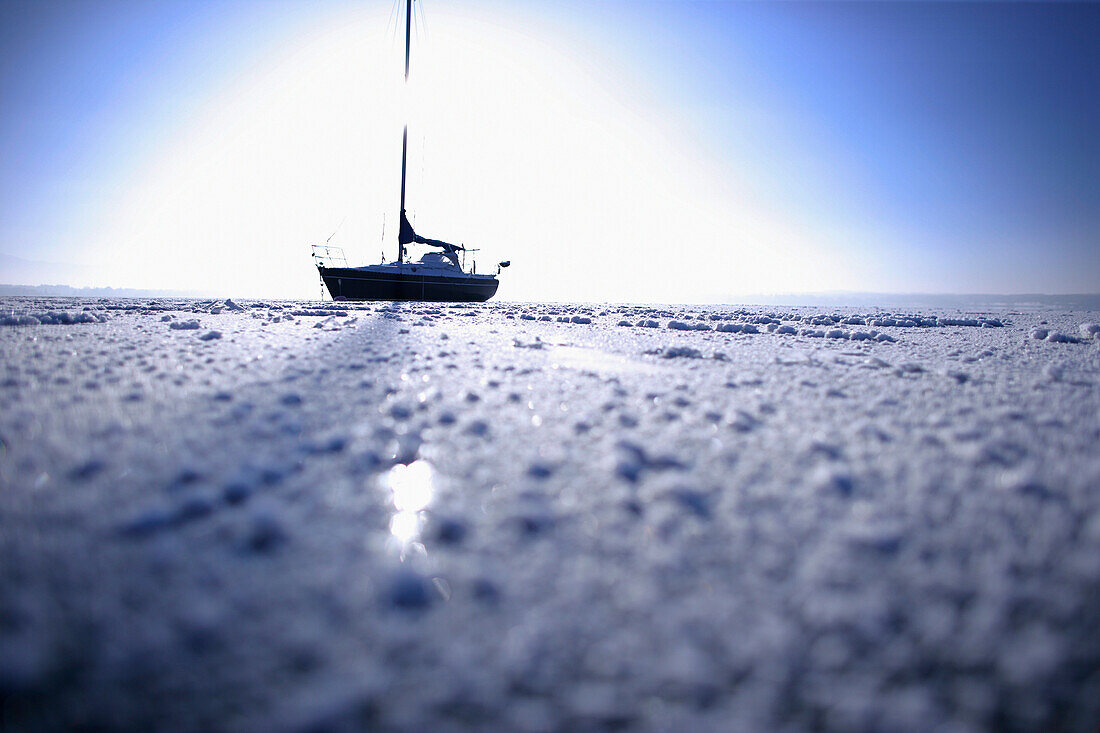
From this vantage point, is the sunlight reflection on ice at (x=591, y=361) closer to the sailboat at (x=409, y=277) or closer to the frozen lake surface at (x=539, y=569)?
the frozen lake surface at (x=539, y=569)

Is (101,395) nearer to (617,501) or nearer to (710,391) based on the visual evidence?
(617,501)

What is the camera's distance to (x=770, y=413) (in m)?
1.70

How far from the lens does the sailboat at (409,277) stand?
1520 cm

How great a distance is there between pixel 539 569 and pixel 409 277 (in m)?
16.2

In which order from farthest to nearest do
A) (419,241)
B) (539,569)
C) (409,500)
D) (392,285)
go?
(419,241) → (392,285) → (409,500) → (539,569)

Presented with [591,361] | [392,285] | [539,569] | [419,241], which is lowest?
[539,569]

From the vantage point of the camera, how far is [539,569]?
763 mm

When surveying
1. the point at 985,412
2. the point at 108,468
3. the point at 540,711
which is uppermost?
the point at 985,412

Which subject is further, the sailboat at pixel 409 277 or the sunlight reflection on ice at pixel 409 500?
the sailboat at pixel 409 277

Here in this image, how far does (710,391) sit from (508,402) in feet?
3.25

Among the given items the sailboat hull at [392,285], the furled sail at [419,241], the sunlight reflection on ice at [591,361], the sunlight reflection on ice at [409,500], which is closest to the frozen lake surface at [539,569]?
the sunlight reflection on ice at [409,500]

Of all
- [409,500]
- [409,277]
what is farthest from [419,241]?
[409,500]

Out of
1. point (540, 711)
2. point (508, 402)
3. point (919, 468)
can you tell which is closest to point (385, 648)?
point (540, 711)

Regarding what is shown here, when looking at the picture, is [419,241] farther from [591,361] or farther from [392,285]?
[591,361]
